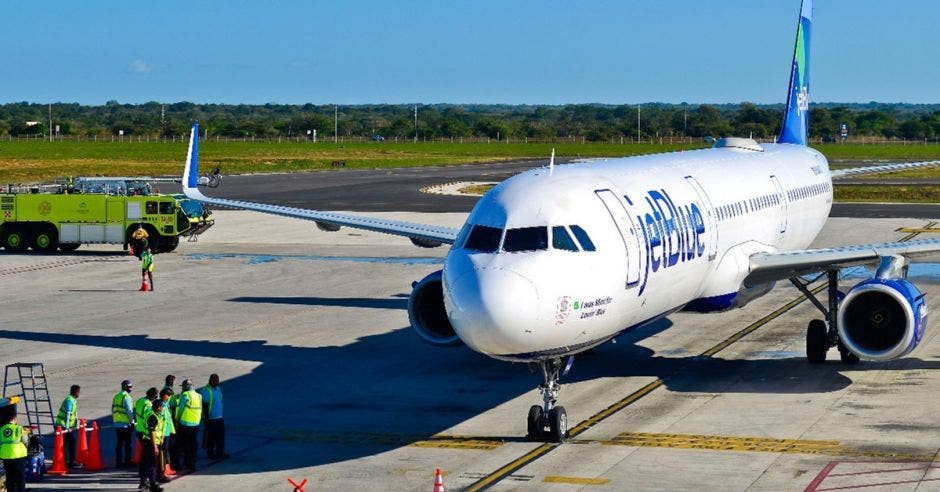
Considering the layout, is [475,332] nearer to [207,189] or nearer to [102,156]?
[207,189]

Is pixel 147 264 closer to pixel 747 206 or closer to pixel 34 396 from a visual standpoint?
pixel 34 396

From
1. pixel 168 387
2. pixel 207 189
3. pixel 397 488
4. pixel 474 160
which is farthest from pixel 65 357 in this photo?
pixel 474 160

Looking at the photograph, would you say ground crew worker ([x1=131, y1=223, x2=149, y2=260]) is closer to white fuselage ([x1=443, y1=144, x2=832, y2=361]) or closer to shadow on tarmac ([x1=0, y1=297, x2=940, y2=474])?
shadow on tarmac ([x1=0, y1=297, x2=940, y2=474])

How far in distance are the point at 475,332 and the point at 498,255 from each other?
4.90 ft

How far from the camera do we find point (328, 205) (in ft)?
272

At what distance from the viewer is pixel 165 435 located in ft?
74.0

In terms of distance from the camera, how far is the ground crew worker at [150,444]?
21.6 meters

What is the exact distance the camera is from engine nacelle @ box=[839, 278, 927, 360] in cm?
2830

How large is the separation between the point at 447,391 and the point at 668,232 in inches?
231

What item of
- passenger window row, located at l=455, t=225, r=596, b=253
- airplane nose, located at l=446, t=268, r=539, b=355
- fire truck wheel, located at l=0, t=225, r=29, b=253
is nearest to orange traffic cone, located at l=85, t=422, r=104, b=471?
airplane nose, located at l=446, t=268, r=539, b=355

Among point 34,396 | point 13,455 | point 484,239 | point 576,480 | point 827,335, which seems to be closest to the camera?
point 13,455

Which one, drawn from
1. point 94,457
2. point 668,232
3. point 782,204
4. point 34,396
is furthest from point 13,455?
point 782,204

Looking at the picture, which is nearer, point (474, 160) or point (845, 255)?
point (845, 255)

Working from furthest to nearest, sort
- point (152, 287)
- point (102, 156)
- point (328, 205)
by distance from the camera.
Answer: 1. point (102, 156)
2. point (328, 205)
3. point (152, 287)
